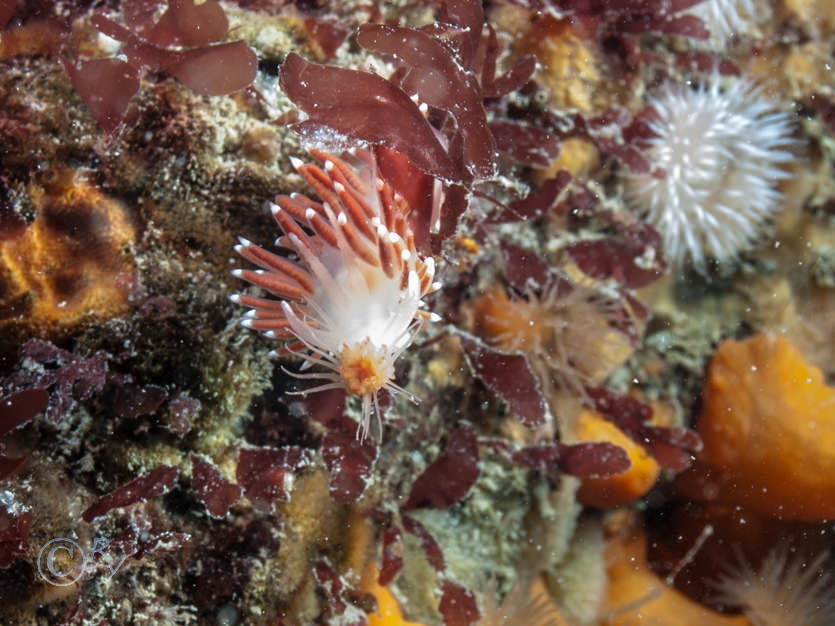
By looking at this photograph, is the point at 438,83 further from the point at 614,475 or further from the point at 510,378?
the point at 614,475

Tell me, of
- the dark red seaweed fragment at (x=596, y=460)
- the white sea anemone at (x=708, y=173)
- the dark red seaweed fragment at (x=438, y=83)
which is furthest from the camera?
the white sea anemone at (x=708, y=173)

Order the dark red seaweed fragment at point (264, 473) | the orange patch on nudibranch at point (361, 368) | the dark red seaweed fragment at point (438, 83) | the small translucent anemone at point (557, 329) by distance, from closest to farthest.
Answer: the orange patch on nudibranch at point (361, 368), the dark red seaweed fragment at point (438, 83), the dark red seaweed fragment at point (264, 473), the small translucent anemone at point (557, 329)

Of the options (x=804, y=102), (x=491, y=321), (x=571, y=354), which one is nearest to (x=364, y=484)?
(x=491, y=321)

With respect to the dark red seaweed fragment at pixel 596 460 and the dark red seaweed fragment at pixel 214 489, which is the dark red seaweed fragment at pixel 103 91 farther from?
the dark red seaweed fragment at pixel 596 460

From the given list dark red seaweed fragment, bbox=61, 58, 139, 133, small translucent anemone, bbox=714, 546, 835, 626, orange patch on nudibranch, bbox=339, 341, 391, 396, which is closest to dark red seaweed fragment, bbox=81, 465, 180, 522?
orange patch on nudibranch, bbox=339, 341, 391, 396

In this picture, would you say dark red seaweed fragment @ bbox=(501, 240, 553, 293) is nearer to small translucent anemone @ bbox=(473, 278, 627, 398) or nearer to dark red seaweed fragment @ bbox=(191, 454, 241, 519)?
small translucent anemone @ bbox=(473, 278, 627, 398)

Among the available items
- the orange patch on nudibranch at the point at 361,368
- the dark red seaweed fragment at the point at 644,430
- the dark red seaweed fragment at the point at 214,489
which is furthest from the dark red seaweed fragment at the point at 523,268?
the dark red seaweed fragment at the point at 214,489

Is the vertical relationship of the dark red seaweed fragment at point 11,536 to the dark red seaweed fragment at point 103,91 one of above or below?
below
